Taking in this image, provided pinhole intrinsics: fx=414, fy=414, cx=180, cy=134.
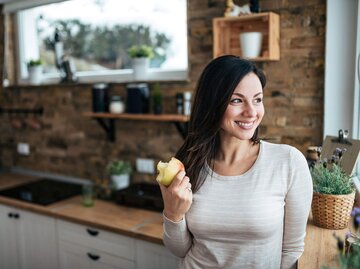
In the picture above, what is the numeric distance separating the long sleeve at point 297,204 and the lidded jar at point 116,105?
1613mm

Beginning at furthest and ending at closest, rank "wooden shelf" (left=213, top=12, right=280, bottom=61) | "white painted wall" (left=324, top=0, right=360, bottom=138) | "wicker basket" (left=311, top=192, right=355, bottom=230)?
"wooden shelf" (left=213, top=12, right=280, bottom=61)
"white painted wall" (left=324, top=0, right=360, bottom=138)
"wicker basket" (left=311, top=192, right=355, bottom=230)

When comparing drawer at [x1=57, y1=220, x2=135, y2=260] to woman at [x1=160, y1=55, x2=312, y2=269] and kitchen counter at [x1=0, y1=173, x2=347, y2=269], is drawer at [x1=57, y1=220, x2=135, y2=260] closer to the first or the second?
kitchen counter at [x1=0, y1=173, x2=347, y2=269]

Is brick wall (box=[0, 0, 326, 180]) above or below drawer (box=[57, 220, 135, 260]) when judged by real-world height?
above

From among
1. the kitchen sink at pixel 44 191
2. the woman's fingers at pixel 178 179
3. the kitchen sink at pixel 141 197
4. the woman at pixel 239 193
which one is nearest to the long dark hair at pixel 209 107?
the woman at pixel 239 193

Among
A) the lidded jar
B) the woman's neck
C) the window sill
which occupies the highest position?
A: the window sill

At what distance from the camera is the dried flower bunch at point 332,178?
151 cm

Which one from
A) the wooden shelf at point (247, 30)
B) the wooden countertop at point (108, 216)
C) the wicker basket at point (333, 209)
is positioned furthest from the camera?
the wooden countertop at point (108, 216)

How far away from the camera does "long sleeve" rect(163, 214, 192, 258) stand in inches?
54.0

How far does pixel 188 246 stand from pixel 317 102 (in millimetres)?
1080

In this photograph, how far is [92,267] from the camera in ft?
7.95

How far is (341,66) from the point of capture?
6.46ft

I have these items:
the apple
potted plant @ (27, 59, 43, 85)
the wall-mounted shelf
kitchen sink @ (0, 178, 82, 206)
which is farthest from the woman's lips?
potted plant @ (27, 59, 43, 85)

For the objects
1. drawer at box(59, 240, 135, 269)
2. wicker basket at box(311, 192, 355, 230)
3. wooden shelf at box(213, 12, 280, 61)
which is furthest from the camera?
drawer at box(59, 240, 135, 269)

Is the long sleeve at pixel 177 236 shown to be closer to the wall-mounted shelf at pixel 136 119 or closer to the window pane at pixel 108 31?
the wall-mounted shelf at pixel 136 119
